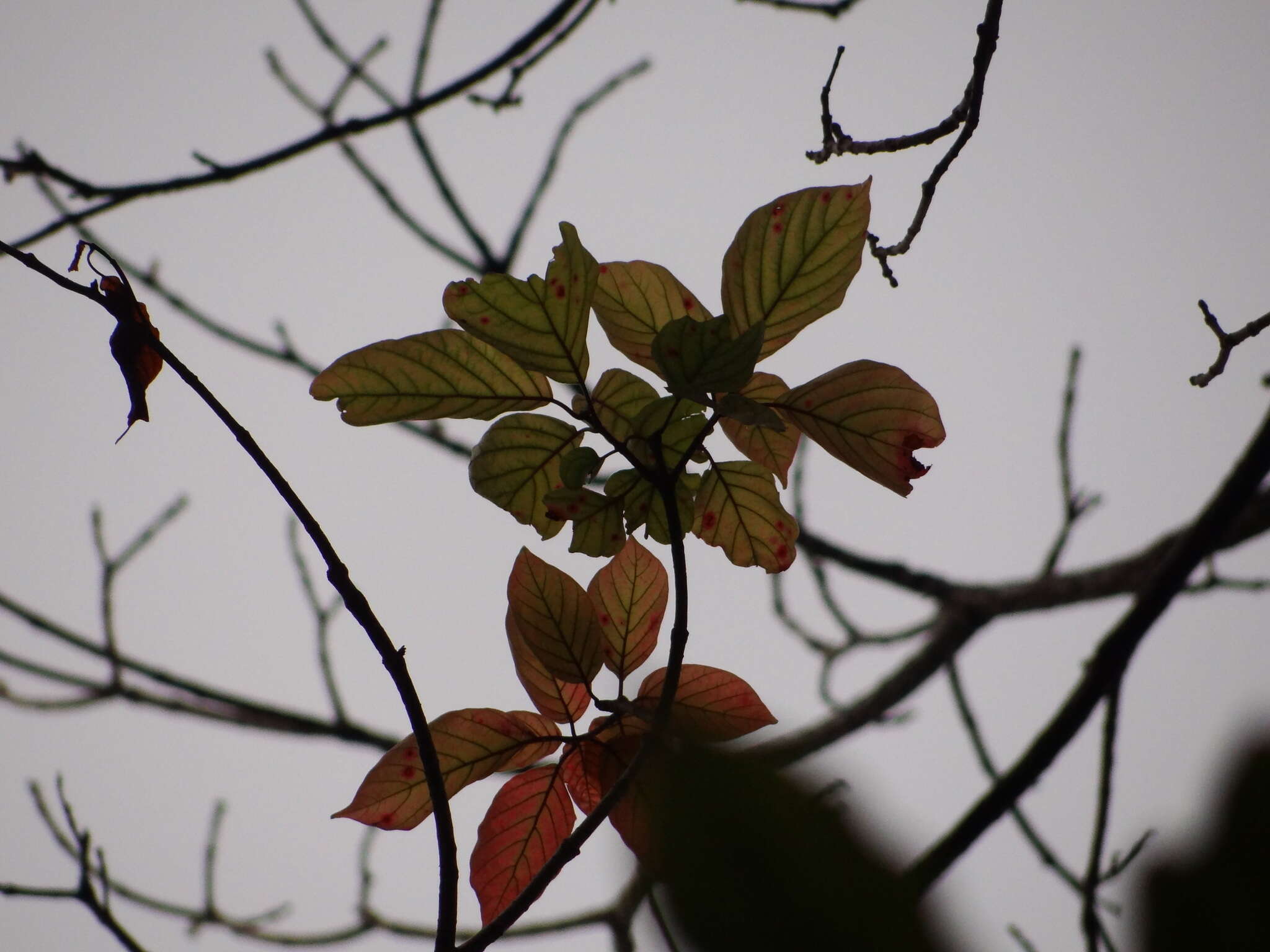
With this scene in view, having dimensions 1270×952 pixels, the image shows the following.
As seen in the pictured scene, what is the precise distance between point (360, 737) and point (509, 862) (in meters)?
1.01

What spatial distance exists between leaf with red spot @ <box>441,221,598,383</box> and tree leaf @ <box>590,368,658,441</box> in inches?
1.0

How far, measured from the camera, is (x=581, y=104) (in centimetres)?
163

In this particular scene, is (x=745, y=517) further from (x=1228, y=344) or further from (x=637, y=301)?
(x=1228, y=344)

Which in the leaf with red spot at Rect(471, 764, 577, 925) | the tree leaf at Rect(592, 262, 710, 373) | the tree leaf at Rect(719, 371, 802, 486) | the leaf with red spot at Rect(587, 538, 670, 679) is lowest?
the leaf with red spot at Rect(471, 764, 577, 925)

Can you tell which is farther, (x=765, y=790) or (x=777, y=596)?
(x=777, y=596)

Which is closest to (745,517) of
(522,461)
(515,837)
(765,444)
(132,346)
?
(765,444)

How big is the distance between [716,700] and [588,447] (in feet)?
0.60

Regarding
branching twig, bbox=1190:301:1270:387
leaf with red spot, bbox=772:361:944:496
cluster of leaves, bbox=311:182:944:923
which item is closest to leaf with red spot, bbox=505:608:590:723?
cluster of leaves, bbox=311:182:944:923

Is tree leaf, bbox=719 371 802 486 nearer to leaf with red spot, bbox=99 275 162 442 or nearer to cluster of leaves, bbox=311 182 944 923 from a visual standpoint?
cluster of leaves, bbox=311 182 944 923

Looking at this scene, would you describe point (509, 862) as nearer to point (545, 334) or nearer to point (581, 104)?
point (545, 334)

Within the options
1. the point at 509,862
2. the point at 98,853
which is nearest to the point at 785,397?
the point at 509,862

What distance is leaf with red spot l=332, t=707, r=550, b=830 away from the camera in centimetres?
61

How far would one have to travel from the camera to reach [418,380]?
24.1 inches

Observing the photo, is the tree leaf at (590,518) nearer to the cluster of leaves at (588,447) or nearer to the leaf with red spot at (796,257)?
the cluster of leaves at (588,447)
